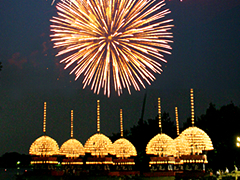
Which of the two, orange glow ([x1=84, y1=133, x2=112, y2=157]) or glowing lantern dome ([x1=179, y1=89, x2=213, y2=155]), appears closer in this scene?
glowing lantern dome ([x1=179, y1=89, x2=213, y2=155])

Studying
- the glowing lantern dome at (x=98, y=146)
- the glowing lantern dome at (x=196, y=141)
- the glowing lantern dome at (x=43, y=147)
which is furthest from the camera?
the glowing lantern dome at (x=43, y=147)

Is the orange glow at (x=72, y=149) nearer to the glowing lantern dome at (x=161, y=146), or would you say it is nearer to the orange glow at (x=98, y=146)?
the orange glow at (x=98, y=146)

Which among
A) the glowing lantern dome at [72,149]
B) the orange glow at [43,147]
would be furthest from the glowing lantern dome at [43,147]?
the glowing lantern dome at [72,149]

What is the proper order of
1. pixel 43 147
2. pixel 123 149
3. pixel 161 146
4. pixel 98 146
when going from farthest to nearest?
pixel 43 147
pixel 123 149
pixel 98 146
pixel 161 146

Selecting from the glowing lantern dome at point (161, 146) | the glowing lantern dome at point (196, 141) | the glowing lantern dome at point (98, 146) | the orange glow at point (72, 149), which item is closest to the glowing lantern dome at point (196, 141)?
the glowing lantern dome at point (196, 141)

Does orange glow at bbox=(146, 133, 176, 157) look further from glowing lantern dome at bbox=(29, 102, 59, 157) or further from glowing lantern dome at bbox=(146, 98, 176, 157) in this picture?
glowing lantern dome at bbox=(29, 102, 59, 157)

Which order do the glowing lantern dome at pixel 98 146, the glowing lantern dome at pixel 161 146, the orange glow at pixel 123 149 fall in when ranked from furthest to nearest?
the orange glow at pixel 123 149 < the glowing lantern dome at pixel 98 146 < the glowing lantern dome at pixel 161 146

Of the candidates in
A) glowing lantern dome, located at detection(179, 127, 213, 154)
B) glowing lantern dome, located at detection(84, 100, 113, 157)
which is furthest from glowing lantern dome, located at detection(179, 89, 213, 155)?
glowing lantern dome, located at detection(84, 100, 113, 157)

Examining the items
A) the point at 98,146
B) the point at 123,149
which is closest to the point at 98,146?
the point at 98,146

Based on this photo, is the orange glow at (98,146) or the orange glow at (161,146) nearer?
the orange glow at (161,146)

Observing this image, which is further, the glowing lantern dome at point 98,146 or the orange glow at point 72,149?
the orange glow at point 72,149

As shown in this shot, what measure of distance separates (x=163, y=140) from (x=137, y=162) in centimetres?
2765

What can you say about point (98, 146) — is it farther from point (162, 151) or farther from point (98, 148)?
point (162, 151)

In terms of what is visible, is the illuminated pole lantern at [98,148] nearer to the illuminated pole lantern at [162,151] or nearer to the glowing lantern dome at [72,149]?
the glowing lantern dome at [72,149]
